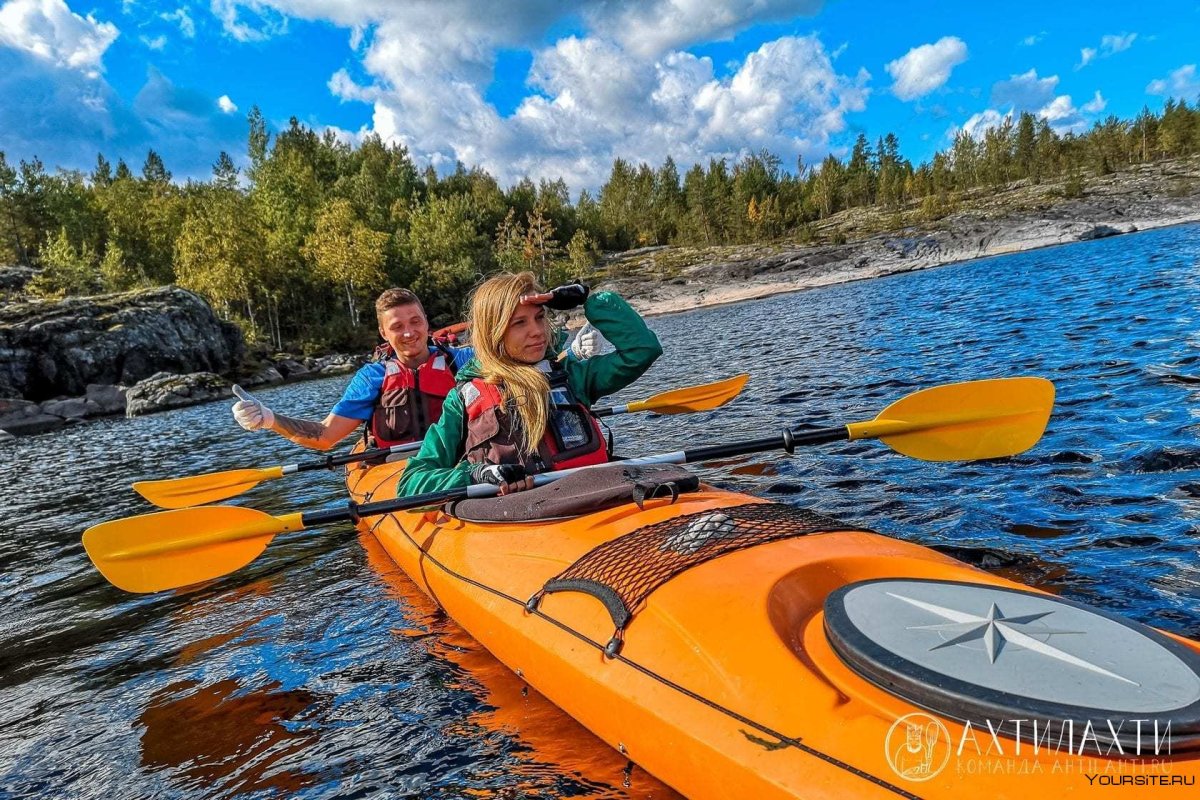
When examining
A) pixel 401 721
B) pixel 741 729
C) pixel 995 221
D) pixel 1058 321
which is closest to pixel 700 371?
pixel 1058 321

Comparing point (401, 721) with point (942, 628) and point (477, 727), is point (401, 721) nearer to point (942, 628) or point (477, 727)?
point (477, 727)

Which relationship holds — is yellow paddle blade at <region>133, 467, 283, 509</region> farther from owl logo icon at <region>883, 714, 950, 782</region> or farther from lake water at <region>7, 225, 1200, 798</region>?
owl logo icon at <region>883, 714, 950, 782</region>

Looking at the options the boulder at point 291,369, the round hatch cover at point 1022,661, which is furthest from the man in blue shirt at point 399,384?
the boulder at point 291,369

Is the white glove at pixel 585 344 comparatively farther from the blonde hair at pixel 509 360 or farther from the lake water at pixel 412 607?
the lake water at pixel 412 607

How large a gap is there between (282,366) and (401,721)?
33747mm

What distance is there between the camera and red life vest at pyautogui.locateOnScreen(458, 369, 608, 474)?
3.70 metres

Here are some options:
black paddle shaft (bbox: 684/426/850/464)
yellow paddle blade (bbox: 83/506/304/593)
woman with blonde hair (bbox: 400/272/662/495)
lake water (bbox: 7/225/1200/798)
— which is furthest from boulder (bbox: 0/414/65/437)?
black paddle shaft (bbox: 684/426/850/464)

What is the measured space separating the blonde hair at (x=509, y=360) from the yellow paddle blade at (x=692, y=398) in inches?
79.8

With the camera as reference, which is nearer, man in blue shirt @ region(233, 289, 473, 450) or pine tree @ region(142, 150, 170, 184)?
man in blue shirt @ region(233, 289, 473, 450)

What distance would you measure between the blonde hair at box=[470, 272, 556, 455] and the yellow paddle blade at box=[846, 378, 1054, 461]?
1.79 meters

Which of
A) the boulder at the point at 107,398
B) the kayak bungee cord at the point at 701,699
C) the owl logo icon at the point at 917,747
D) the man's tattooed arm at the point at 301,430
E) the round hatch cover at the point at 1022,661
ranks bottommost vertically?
the kayak bungee cord at the point at 701,699

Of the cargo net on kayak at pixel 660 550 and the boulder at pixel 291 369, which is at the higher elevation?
the boulder at pixel 291 369

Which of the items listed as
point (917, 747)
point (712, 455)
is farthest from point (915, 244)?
point (917, 747)

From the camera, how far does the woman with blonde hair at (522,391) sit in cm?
362
